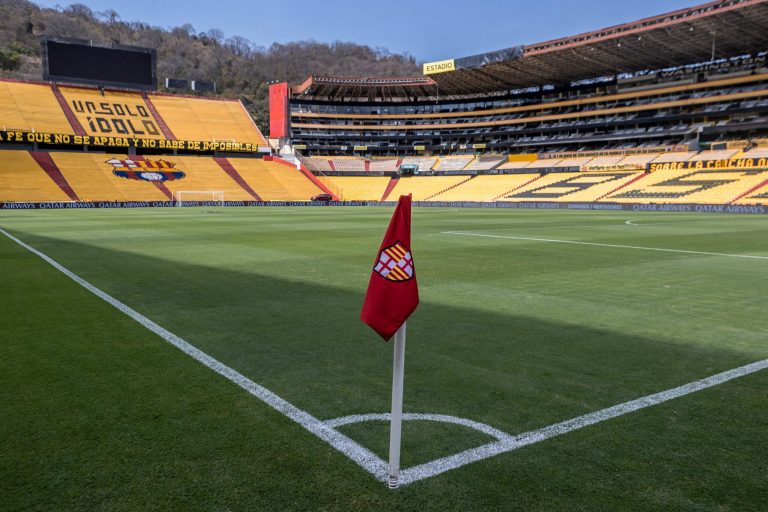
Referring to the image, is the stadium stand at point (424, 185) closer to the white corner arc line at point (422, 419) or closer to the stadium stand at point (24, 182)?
the stadium stand at point (24, 182)

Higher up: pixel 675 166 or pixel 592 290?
pixel 675 166

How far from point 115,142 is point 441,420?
7251cm

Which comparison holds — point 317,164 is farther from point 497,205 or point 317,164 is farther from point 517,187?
point 497,205

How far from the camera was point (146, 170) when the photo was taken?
6303 cm

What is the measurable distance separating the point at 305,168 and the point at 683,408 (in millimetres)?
77116

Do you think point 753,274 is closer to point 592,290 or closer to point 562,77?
point 592,290

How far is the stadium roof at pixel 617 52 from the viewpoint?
51750 mm

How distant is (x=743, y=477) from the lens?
124 inches

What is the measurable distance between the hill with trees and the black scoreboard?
4312 centimetres

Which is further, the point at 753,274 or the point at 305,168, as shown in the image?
the point at 305,168

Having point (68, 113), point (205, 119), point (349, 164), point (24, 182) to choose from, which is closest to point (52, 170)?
point (24, 182)

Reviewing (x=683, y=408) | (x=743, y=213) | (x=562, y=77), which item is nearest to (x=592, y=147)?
(x=562, y=77)

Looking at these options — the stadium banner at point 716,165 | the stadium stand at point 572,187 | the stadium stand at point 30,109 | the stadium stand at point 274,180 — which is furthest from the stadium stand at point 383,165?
the stadium stand at point 30,109

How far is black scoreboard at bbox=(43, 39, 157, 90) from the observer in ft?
222
